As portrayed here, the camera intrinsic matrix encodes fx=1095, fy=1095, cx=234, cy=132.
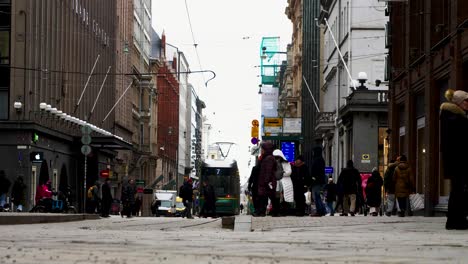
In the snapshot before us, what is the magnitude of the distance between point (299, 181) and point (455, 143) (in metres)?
15.6

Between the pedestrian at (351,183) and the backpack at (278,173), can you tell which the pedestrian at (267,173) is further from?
the pedestrian at (351,183)

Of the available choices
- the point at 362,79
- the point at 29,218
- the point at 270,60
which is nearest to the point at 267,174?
the point at 29,218

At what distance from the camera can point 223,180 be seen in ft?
207

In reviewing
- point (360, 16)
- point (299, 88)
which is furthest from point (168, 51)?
point (360, 16)

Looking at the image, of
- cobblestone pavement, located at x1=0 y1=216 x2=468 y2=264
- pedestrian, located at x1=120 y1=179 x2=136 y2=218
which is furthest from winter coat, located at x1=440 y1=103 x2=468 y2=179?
pedestrian, located at x1=120 y1=179 x2=136 y2=218

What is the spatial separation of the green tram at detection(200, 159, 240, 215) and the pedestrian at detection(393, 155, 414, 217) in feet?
105

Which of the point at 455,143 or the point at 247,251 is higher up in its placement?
the point at 455,143

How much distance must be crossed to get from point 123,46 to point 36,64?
37667 mm

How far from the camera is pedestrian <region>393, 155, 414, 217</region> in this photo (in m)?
30.5

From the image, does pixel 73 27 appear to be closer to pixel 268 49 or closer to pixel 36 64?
pixel 36 64

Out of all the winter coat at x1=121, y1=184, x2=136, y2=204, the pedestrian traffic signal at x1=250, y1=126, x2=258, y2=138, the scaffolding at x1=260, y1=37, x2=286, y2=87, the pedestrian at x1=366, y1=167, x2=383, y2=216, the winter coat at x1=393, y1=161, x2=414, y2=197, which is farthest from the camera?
the scaffolding at x1=260, y1=37, x2=286, y2=87

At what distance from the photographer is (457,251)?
1075 centimetres

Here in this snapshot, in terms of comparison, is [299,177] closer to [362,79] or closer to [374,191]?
[374,191]

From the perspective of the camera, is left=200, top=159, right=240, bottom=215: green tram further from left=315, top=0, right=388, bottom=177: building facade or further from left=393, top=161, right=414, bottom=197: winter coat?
left=393, top=161, right=414, bottom=197: winter coat
